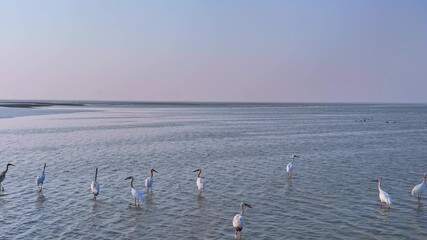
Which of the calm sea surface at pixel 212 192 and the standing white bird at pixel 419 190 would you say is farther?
the standing white bird at pixel 419 190

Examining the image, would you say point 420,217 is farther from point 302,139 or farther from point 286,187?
point 302,139

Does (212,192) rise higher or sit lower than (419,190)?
lower

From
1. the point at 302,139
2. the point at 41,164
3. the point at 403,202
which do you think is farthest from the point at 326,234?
the point at 302,139

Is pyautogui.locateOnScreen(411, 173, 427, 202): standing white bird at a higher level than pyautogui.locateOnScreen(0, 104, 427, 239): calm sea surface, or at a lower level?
higher

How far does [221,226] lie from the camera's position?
15.3m

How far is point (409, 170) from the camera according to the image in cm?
2619

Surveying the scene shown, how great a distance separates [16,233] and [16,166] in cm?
1337

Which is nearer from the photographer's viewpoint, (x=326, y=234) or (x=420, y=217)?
(x=326, y=234)

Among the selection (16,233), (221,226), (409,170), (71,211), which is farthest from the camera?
(409,170)

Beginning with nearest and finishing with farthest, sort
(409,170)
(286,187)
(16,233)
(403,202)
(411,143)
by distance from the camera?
1. (16,233)
2. (403,202)
3. (286,187)
4. (409,170)
5. (411,143)

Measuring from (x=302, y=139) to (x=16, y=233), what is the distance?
33.8m

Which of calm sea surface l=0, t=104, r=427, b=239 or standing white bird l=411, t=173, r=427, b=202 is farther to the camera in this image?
standing white bird l=411, t=173, r=427, b=202

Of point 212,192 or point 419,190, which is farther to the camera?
point 212,192

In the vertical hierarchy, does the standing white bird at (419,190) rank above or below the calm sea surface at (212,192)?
above
